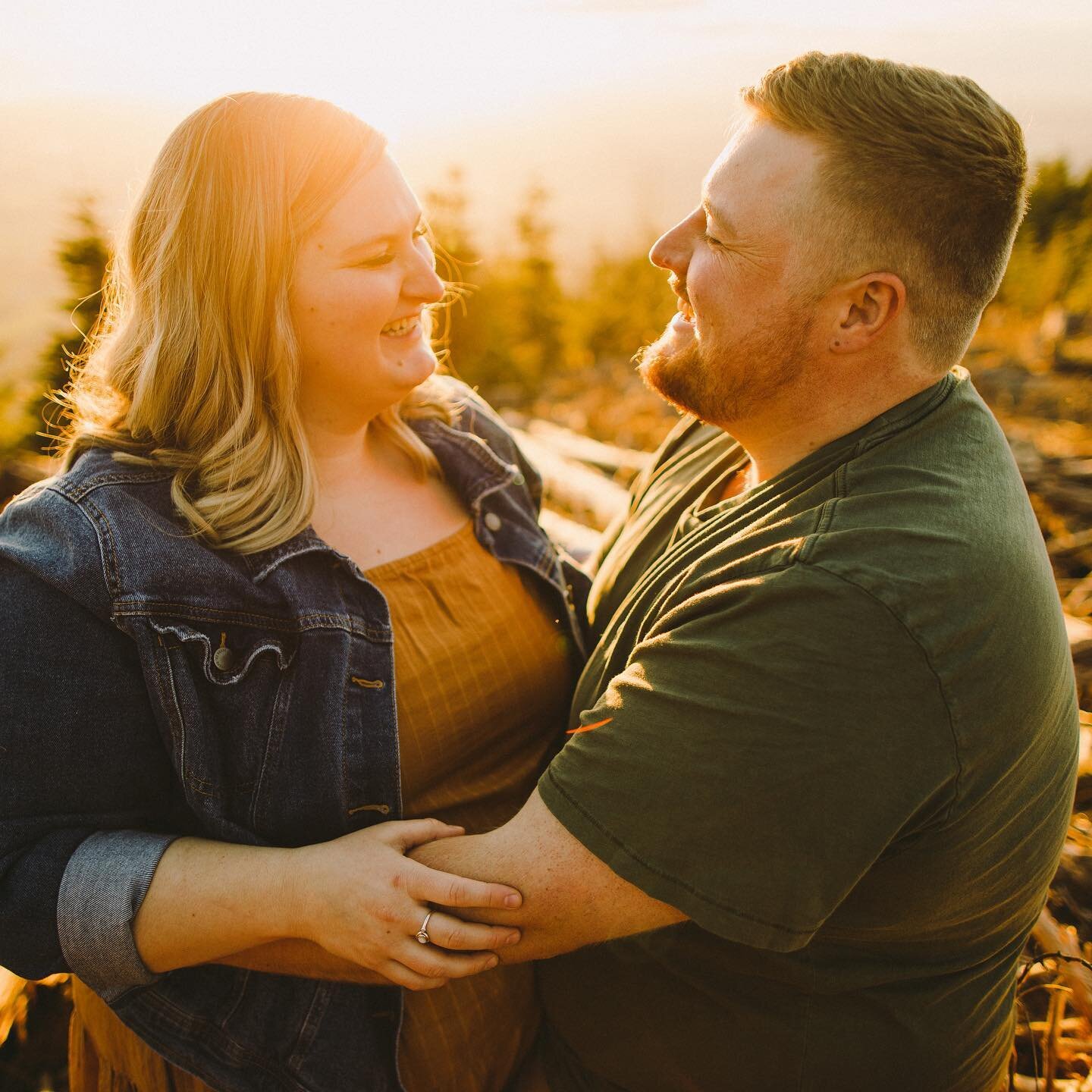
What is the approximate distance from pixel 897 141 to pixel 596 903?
1623 mm

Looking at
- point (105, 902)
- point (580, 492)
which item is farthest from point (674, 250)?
point (580, 492)

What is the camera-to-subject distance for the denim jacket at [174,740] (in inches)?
64.5

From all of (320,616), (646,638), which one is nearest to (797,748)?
(646,638)

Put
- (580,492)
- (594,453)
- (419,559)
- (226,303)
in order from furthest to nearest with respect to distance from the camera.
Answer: (594,453) → (580,492) → (419,559) → (226,303)

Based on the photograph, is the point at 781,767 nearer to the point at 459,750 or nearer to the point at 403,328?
the point at 459,750

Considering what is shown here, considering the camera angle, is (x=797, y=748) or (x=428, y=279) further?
(x=428, y=279)

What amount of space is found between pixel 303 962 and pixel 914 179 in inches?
83.6

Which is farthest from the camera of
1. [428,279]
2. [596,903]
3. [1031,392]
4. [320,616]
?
[1031,392]

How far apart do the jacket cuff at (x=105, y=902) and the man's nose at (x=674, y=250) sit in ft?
5.96

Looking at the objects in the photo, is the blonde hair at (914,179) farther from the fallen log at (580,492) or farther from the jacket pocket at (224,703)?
the fallen log at (580,492)

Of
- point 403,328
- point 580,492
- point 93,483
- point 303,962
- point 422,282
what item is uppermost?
point 422,282

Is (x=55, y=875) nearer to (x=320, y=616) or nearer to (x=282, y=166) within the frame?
(x=320, y=616)

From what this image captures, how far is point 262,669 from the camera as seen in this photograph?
1.84 m

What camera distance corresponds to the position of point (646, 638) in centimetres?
162
